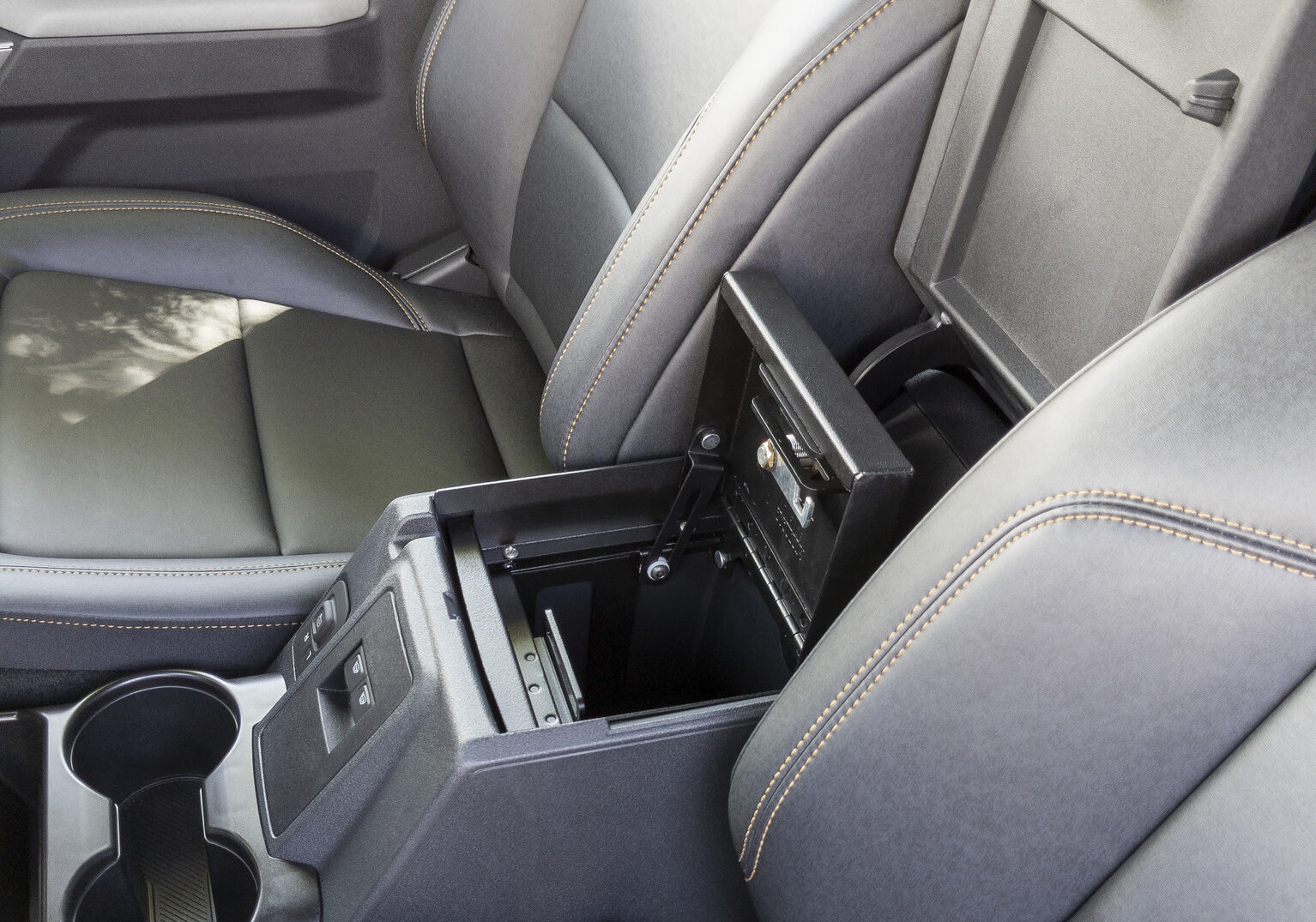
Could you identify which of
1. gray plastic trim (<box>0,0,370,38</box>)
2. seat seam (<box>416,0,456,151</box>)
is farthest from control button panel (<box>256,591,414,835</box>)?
gray plastic trim (<box>0,0,370,38</box>)

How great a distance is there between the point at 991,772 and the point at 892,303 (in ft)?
1.80

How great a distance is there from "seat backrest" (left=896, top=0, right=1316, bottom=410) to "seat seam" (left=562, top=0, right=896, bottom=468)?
0.09 metres

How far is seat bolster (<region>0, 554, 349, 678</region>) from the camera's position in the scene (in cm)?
107

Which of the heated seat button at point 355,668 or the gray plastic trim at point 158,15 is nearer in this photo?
the heated seat button at point 355,668

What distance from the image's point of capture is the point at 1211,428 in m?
0.60

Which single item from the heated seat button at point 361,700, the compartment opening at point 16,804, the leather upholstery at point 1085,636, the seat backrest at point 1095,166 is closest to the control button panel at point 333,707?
the heated seat button at point 361,700

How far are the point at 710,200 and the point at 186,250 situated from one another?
78 centimetres

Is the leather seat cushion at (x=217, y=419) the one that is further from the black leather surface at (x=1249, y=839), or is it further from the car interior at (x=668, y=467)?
the black leather surface at (x=1249, y=839)

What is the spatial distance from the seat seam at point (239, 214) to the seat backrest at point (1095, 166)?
29.0 inches

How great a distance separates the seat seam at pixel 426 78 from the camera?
149 centimetres

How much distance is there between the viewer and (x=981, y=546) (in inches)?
26.1

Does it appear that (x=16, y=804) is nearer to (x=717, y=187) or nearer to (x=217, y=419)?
(x=217, y=419)

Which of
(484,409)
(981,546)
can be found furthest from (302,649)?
(981,546)

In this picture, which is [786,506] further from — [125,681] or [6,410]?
[6,410]
